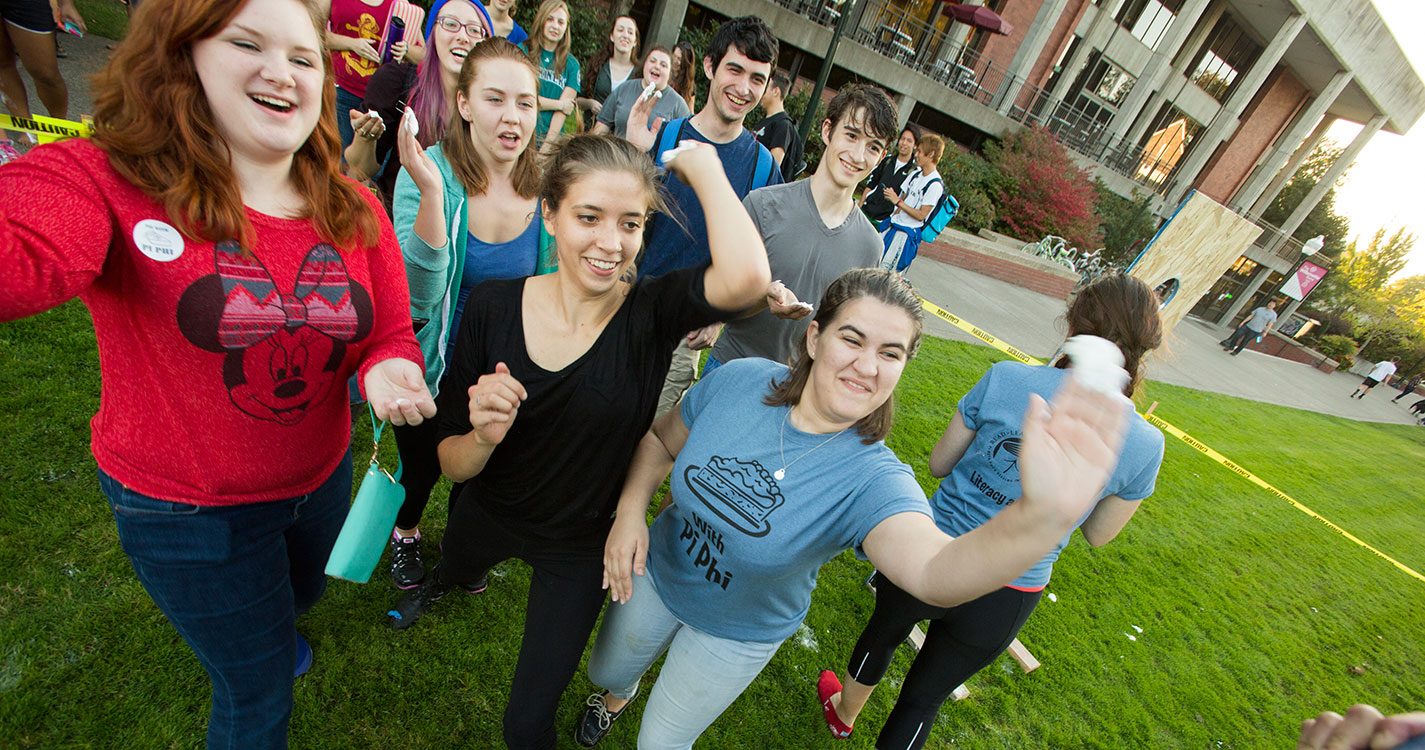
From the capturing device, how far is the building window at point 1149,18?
2500 centimetres

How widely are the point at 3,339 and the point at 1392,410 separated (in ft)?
123

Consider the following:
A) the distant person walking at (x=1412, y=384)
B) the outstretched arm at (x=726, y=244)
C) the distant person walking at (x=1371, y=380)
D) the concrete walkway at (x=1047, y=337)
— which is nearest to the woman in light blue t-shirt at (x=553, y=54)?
the concrete walkway at (x=1047, y=337)

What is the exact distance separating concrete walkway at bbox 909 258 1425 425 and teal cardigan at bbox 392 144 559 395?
2984mm

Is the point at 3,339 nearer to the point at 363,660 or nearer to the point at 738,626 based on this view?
the point at 363,660

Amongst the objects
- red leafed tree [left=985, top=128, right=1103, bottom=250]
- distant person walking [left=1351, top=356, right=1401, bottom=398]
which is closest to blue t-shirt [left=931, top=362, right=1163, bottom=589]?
red leafed tree [left=985, top=128, right=1103, bottom=250]

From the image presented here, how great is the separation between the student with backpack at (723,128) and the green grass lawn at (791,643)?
1882 millimetres

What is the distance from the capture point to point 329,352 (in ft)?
4.97

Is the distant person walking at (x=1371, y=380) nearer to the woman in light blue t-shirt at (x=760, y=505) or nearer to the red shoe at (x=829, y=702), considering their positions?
the red shoe at (x=829, y=702)

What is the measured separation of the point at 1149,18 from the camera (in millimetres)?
25547

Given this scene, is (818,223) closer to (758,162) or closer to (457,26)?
(758,162)

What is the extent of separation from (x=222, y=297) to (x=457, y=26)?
2.39 metres

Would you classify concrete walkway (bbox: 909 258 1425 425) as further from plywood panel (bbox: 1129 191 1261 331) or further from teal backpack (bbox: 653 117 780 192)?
teal backpack (bbox: 653 117 780 192)

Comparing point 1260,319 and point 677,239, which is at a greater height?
point 677,239

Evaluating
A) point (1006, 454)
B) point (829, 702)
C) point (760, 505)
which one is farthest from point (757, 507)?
Answer: point (829, 702)
